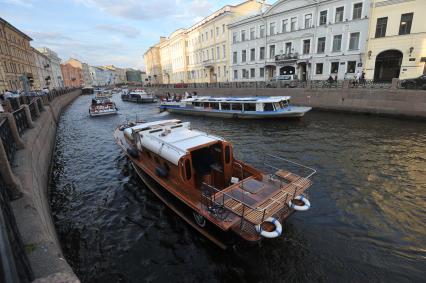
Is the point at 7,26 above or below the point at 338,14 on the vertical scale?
above

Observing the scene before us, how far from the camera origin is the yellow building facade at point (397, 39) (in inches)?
1003

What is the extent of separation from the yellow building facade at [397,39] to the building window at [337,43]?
378 cm

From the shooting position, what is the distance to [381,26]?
27984 millimetres

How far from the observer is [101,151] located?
16.4m

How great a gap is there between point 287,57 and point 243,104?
17.6 m

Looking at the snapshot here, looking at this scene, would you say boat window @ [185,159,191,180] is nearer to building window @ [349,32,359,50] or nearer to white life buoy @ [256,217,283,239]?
white life buoy @ [256,217,283,239]

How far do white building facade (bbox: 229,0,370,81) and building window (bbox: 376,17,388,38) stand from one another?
1.38 m

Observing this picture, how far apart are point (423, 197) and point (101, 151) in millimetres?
17547

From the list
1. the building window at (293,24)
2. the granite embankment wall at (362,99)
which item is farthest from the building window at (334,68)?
the building window at (293,24)

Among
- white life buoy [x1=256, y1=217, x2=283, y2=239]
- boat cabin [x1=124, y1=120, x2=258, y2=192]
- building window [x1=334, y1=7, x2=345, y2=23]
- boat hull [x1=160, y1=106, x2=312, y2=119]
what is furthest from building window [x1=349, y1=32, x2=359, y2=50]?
white life buoy [x1=256, y1=217, x2=283, y2=239]

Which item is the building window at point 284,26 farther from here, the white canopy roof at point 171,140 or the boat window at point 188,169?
the boat window at point 188,169

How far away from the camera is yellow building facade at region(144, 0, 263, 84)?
1907 inches

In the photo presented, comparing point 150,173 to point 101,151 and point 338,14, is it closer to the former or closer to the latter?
point 101,151

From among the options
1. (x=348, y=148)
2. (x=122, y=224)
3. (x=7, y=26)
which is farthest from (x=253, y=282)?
(x=7, y=26)
